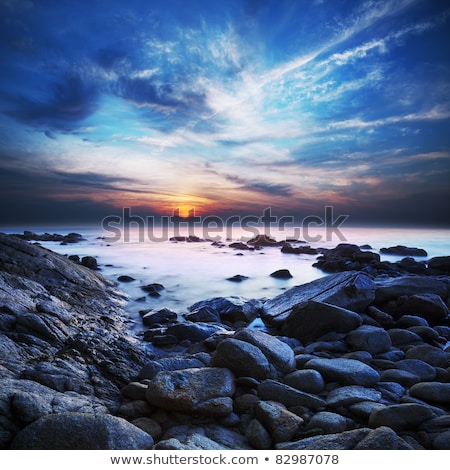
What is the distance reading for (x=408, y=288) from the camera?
6590mm

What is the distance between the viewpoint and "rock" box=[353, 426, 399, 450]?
205 centimetres

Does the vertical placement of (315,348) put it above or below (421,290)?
below

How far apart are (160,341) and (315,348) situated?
2454 millimetres

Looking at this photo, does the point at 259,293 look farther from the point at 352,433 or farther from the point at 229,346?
the point at 352,433

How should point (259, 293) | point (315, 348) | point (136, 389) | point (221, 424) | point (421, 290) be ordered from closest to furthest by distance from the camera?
point (221, 424) < point (136, 389) < point (315, 348) < point (421, 290) < point (259, 293)

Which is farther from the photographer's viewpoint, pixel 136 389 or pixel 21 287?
pixel 21 287

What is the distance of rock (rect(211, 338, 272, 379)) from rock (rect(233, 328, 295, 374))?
19 centimetres

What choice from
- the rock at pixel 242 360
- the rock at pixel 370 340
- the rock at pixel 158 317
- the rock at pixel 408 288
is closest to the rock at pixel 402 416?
the rock at pixel 242 360

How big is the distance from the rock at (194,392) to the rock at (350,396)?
0.96 m

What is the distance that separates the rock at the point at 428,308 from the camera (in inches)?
230

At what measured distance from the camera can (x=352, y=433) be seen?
221 cm

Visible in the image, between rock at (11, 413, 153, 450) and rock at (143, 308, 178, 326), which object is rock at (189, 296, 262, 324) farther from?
rock at (11, 413, 153, 450)
